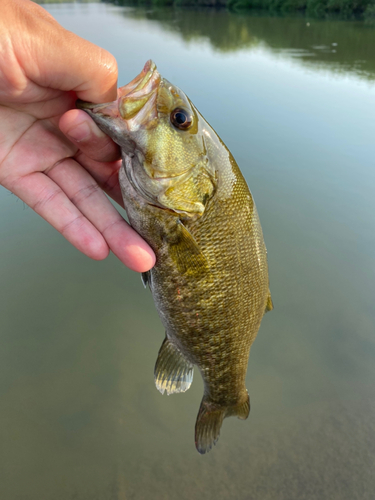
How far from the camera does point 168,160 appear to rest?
1.55m

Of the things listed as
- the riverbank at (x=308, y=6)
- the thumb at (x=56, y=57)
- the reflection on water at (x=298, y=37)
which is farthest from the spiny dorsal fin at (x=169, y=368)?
the riverbank at (x=308, y=6)

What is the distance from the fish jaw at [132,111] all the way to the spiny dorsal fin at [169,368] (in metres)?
1.28

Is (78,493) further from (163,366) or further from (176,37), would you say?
(176,37)

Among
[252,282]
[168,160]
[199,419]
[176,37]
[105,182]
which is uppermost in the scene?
[176,37]

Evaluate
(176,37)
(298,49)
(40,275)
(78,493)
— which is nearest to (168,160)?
(78,493)

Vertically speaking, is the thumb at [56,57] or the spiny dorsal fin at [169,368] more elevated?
the thumb at [56,57]

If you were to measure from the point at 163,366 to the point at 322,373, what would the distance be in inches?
83.0

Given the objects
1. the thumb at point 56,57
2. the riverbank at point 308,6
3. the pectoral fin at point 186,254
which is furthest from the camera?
the riverbank at point 308,6

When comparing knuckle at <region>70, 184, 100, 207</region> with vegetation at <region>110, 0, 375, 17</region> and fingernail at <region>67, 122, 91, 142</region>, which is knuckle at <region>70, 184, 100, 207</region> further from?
vegetation at <region>110, 0, 375, 17</region>

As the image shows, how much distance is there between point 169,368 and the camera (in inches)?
85.1

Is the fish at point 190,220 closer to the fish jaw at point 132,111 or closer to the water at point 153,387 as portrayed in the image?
A: the fish jaw at point 132,111

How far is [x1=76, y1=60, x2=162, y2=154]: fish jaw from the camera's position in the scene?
1.48 metres

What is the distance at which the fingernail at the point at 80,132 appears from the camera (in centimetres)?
154

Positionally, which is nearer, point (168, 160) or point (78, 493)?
point (168, 160)
